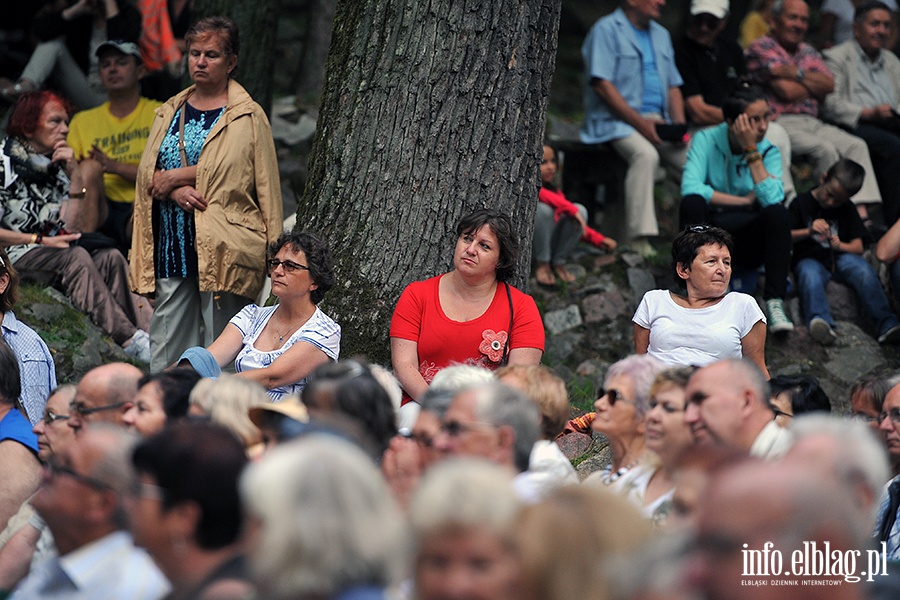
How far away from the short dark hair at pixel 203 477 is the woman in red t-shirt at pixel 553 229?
5.73 metres

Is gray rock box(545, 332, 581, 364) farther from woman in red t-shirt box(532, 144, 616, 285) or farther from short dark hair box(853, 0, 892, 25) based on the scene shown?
short dark hair box(853, 0, 892, 25)

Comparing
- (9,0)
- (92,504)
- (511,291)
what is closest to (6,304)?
(511,291)

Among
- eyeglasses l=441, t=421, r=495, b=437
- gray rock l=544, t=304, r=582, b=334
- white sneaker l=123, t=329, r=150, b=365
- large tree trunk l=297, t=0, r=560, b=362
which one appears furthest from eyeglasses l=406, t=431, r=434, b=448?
gray rock l=544, t=304, r=582, b=334

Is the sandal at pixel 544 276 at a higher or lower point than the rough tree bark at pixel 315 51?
lower

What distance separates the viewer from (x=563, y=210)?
8883 mm

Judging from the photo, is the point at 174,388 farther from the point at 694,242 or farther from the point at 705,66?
the point at 705,66

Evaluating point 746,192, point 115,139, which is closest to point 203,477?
point 115,139

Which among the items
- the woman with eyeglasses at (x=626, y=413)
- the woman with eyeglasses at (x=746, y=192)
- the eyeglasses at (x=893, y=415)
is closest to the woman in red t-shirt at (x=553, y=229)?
the woman with eyeglasses at (x=746, y=192)

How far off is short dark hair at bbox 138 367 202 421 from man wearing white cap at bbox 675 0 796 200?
6.24m

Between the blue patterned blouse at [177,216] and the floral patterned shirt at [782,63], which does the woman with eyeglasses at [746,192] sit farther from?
the blue patterned blouse at [177,216]

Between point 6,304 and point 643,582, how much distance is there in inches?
179

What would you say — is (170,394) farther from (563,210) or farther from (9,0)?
(9,0)

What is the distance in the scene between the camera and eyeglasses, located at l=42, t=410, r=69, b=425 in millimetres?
4699

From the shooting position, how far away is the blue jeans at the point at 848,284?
27.8ft
